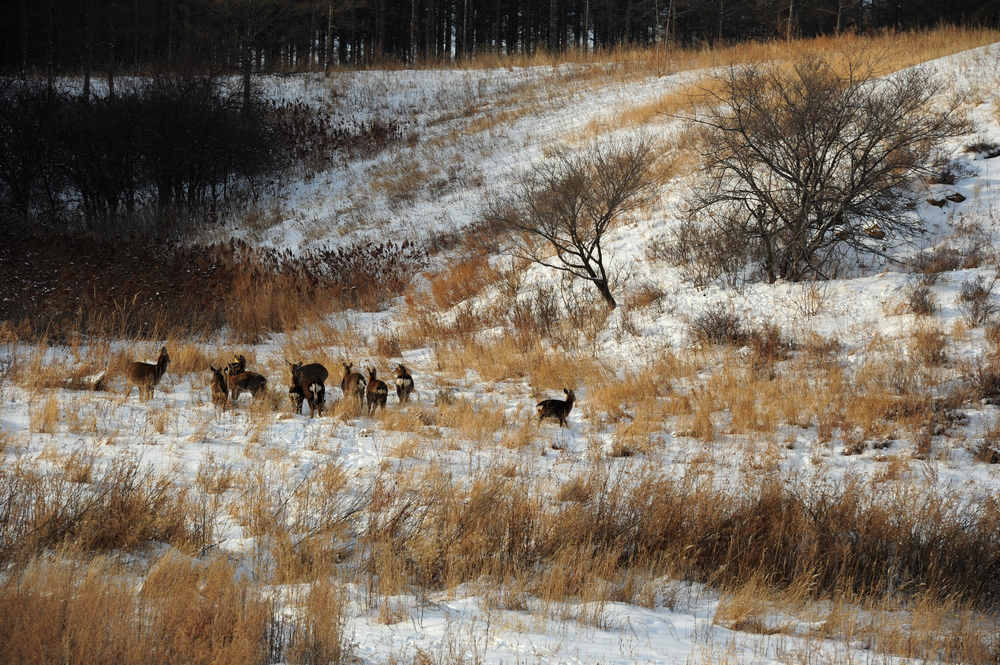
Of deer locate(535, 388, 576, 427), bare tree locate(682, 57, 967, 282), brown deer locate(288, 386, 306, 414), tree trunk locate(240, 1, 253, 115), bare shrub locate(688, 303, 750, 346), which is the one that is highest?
tree trunk locate(240, 1, 253, 115)

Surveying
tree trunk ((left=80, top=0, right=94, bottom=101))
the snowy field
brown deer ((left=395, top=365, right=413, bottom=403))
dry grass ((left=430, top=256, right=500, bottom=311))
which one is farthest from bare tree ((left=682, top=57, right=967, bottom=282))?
tree trunk ((left=80, top=0, right=94, bottom=101))

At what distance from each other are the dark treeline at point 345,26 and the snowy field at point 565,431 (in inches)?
677

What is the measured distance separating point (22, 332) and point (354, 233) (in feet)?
30.6

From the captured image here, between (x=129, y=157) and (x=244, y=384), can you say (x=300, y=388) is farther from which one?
(x=129, y=157)

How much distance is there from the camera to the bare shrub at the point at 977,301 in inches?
288

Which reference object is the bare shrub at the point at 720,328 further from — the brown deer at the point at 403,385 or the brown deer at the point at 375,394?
the brown deer at the point at 375,394

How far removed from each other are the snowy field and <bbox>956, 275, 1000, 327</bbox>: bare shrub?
15cm

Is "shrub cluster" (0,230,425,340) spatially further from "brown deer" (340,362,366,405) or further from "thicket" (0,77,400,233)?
"thicket" (0,77,400,233)

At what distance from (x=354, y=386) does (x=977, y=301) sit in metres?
7.08

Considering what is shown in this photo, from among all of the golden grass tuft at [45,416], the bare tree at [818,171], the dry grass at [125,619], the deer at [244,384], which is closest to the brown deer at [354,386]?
the deer at [244,384]

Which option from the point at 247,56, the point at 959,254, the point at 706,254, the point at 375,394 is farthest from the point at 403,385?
the point at 247,56

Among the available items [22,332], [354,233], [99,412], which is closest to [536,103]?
[354,233]

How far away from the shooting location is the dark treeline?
27.5 m

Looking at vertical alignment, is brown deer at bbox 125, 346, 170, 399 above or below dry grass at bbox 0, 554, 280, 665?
above
